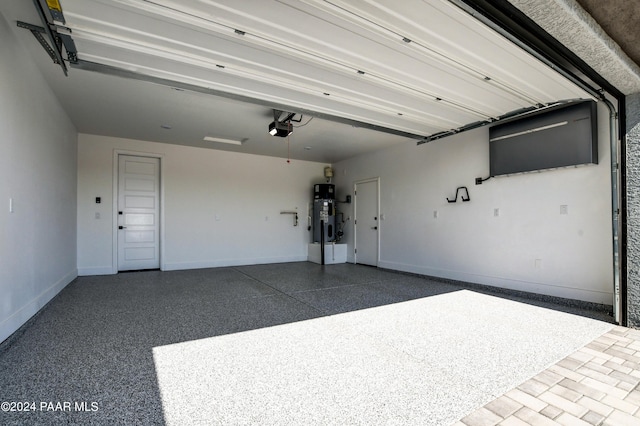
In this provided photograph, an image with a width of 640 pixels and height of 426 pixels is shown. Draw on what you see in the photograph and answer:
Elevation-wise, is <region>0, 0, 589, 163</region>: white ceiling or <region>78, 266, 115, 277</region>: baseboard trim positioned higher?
<region>0, 0, 589, 163</region>: white ceiling

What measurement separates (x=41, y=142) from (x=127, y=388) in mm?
3214

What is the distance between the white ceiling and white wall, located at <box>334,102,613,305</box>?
88 cm

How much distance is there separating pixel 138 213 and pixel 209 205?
1381mm

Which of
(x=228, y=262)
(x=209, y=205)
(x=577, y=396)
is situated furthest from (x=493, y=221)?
(x=209, y=205)

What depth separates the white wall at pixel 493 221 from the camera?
3566mm

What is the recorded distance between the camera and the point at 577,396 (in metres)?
1.74

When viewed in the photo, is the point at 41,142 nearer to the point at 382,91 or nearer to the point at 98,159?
the point at 98,159

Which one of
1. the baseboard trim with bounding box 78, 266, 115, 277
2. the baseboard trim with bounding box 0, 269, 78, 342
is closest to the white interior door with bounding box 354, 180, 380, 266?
the baseboard trim with bounding box 78, 266, 115, 277

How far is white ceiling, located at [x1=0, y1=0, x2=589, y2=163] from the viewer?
216cm

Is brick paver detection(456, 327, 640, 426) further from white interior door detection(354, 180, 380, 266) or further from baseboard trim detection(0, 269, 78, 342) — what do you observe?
white interior door detection(354, 180, 380, 266)

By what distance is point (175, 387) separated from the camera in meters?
1.81

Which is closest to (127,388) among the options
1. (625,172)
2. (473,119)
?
(625,172)

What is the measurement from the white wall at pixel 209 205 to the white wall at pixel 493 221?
2265 millimetres

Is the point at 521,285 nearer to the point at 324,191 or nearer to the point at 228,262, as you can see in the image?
the point at 324,191
